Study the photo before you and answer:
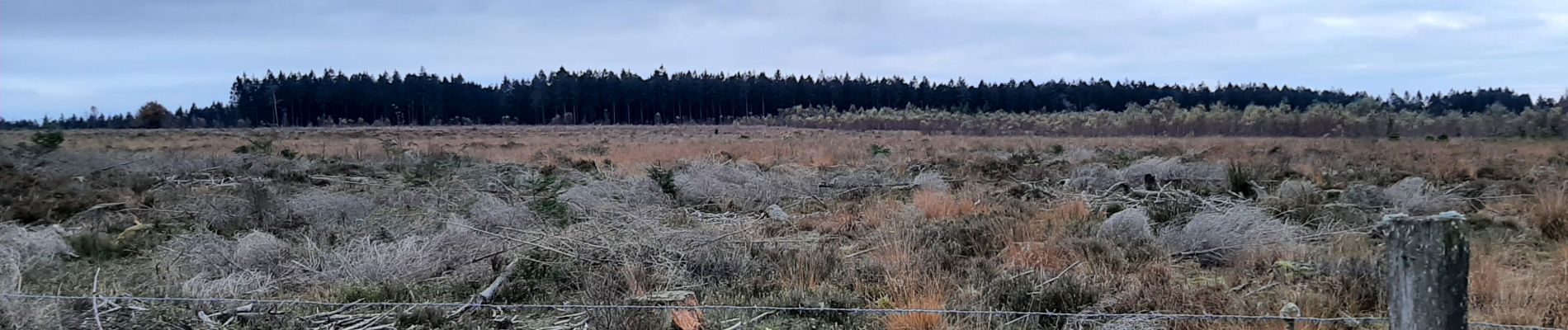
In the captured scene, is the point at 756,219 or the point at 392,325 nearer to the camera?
the point at 392,325

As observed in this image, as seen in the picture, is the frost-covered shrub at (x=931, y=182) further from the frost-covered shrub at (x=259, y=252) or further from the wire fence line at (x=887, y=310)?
the frost-covered shrub at (x=259, y=252)

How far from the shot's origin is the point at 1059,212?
7320mm

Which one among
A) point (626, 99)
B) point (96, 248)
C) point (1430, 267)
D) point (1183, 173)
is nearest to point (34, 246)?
point (96, 248)

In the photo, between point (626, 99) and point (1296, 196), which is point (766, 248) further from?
point (626, 99)

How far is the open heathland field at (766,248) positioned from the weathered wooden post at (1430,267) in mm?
1732

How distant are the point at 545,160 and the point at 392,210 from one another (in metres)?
8.20

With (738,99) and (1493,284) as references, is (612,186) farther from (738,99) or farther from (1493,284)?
(738,99)

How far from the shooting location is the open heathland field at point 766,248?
414 cm

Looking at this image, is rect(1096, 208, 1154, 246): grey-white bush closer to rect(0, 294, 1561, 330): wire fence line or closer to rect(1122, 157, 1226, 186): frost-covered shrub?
rect(0, 294, 1561, 330): wire fence line

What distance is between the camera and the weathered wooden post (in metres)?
1.80

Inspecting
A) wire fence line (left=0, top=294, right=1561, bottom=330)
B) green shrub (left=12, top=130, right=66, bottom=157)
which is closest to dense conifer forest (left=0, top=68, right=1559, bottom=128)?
green shrub (left=12, top=130, right=66, bottom=157)

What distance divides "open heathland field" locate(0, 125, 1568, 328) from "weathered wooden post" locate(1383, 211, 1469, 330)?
173cm

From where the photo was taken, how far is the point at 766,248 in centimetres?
604

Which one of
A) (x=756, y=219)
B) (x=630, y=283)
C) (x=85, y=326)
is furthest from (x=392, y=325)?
(x=756, y=219)
